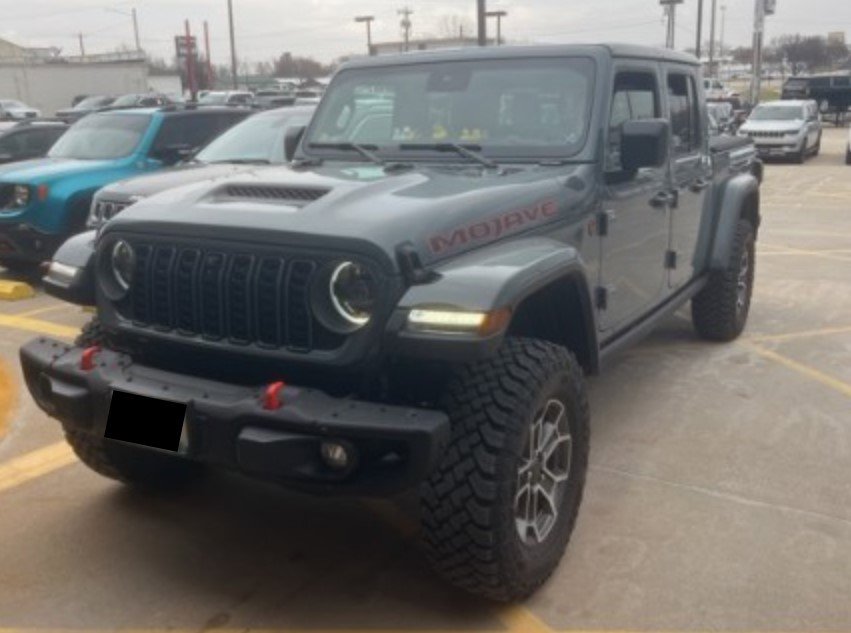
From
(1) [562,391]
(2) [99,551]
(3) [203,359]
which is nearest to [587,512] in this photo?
(1) [562,391]

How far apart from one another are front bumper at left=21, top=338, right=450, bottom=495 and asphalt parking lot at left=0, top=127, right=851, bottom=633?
0.64 meters

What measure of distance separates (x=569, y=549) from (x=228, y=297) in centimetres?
162

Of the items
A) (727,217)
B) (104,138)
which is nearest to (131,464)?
(727,217)

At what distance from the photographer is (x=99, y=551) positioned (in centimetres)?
357

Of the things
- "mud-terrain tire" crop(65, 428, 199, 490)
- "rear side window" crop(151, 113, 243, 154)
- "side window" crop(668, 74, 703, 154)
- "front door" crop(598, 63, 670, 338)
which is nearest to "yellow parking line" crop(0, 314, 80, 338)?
"rear side window" crop(151, 113, 243, 154)

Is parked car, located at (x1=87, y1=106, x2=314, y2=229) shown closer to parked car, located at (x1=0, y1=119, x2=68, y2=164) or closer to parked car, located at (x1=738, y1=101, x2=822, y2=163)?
parked car, located at (x1=0, y1=119, x2=68, y2=164)

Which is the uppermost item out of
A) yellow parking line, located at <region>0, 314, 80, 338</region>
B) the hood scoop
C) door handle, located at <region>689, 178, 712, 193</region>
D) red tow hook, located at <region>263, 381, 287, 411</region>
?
the hood scoop

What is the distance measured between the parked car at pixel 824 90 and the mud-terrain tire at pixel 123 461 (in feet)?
123

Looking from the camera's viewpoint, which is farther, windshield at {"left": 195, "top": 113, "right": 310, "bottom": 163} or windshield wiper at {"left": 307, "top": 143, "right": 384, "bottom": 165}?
windshield at {"left": 195, "top": 113, "right": 310, "bottom": 163}

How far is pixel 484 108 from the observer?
4.22m

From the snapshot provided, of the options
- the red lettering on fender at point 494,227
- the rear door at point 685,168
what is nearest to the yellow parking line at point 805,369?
the rear door at point 685,168

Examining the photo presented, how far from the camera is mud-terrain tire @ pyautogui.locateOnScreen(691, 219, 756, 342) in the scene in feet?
20.2

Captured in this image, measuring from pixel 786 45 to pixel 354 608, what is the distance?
8577cm

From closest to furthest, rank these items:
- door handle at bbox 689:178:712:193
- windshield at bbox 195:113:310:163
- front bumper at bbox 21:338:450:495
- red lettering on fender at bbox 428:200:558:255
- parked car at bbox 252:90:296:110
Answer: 1. front bumper at bbox 21:338:450:495
2. red lettering on fender at bbox 428:200:558:255
3. door handle at bbox 689:178:712:193
4. windshield at bbox 195:113:310:163
5. parked car at bbox 252:90:296:110
